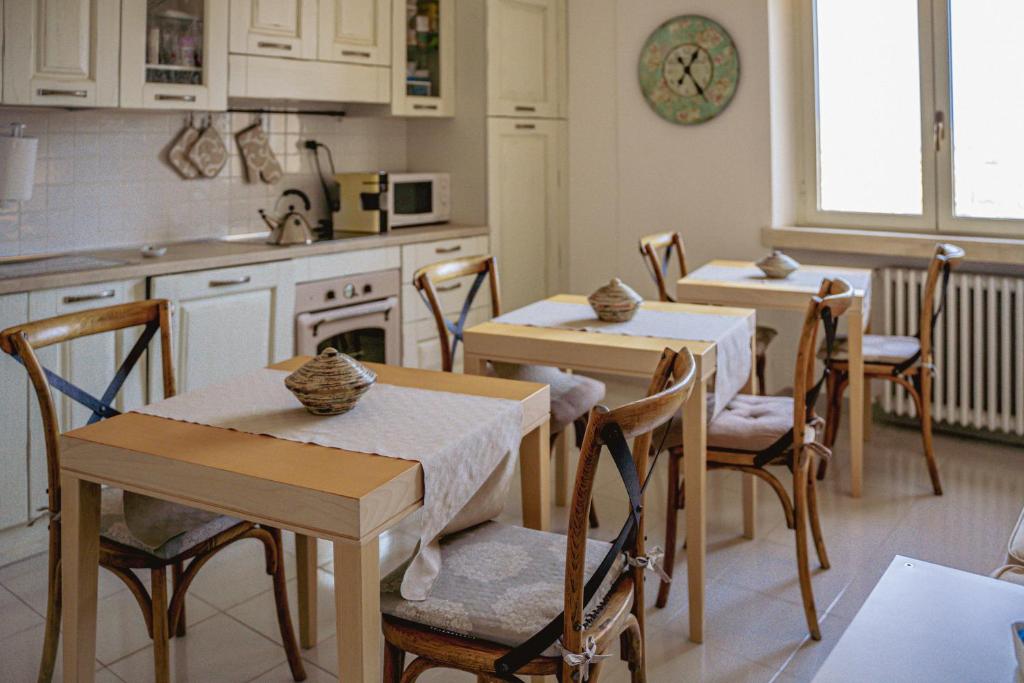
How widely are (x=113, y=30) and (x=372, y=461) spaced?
7.48ft

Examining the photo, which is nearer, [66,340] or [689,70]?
[66,340]

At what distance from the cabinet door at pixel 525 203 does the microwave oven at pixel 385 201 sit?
297 millimetres

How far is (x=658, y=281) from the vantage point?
143 inches

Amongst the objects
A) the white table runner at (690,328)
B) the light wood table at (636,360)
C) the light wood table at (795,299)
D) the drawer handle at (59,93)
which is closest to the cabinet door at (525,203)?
the light wood table at (795,299)

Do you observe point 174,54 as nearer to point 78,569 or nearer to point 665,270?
point 665,270

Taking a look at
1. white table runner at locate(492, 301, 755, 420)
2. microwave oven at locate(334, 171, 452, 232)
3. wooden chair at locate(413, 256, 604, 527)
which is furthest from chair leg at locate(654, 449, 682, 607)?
microwave oven at locate(334, 171, 452, 232)

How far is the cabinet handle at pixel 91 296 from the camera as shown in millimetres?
2814

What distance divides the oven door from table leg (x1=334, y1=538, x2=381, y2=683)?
→ 2.27m

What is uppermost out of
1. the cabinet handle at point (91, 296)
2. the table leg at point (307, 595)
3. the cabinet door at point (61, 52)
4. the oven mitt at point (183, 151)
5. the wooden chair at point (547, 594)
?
the cabinet door at point (61, 52)

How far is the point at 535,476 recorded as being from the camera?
1.92 m

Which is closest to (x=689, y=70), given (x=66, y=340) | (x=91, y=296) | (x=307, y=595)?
(x=91, y=296)

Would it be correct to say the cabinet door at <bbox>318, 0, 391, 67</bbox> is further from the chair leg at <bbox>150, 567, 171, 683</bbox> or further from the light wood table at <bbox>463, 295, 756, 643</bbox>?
the chair leg at <bbox>150, 567, 171, 683</bbox>

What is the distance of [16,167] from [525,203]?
7.75 feet

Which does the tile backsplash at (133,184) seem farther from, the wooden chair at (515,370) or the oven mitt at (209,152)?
the wooden chair at (515,370)
